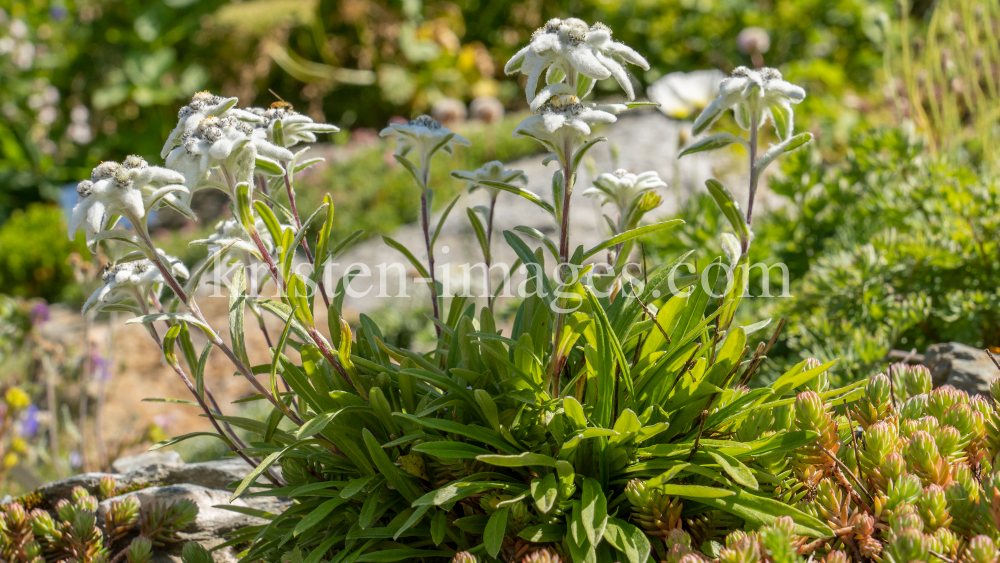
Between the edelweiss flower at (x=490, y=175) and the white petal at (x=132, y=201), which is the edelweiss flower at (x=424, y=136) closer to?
the edelweiss flower at (x=490, y=175)

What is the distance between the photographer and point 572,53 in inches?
51.0

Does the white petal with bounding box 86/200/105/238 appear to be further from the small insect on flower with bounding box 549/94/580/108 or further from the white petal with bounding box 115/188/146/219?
the small insect on flower with bounding box 549/94/580/108

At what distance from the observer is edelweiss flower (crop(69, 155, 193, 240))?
1.26 metres

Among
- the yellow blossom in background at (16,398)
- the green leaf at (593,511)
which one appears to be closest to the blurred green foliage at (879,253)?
the green leaf at (593,511)

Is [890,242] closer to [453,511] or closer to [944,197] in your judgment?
[944,197]

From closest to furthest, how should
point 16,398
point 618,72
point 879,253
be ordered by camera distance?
point 618,72
point 879,253
point 16,398

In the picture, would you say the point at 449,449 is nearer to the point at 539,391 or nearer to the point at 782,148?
the point at 539,391

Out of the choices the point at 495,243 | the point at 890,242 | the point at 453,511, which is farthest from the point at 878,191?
the point at 495,243

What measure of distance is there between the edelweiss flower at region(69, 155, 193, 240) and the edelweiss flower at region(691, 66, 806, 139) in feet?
3.63

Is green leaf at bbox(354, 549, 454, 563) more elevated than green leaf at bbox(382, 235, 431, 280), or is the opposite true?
green leaf at bbox(382, 235, 431, 280)

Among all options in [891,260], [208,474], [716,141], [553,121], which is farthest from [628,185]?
[208,474]

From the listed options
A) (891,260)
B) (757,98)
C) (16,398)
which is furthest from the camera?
(16,398)

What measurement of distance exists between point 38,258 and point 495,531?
674 cm

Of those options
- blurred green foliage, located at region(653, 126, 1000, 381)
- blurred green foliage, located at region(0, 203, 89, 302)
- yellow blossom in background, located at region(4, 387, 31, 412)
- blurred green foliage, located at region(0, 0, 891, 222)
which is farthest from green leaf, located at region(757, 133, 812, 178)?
blurred green foliage, located at region(0, 0, 891, 222)
